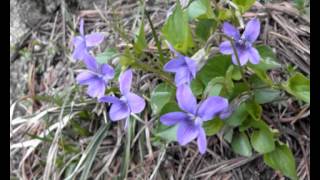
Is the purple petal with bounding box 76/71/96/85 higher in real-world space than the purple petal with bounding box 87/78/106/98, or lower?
higher

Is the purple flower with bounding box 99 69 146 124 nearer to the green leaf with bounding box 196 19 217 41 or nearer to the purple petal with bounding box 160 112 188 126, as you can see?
the purple petal with bounding box 160 112 188 126

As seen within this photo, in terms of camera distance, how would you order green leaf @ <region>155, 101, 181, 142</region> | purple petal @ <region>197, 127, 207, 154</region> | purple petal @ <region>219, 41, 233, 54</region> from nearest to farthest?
purple petal @ <region>197, 127, 207, 154</region> → purple petal @ <region>219, 41, 233, 54</region> → green leaf @ <region>155, 101, 181, 142</region>

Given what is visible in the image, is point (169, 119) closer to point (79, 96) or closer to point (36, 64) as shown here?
point (79, 96)

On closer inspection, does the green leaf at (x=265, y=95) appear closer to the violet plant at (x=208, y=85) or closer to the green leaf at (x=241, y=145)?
the violet plant at (x=208, y=85)

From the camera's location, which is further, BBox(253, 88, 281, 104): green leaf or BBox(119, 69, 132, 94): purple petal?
BBox(253, 88, 281, 104): green leaf

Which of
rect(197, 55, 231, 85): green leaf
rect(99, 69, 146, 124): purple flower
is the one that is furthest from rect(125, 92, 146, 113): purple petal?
rect(197, 55, 231, 85): green leaf

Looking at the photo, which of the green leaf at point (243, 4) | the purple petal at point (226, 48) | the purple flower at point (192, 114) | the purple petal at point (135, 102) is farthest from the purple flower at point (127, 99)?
the green leaf at point (243, 4)

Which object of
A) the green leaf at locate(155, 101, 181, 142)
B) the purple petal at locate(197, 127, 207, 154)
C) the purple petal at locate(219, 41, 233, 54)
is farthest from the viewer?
the green leaf at locate(155, 101, 181, 142)

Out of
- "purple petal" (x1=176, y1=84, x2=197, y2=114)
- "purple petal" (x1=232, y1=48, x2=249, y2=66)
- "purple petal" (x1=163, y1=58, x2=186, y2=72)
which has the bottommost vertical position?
"purple petal" (x1=176, y1=84, x2=197, y2=114)
